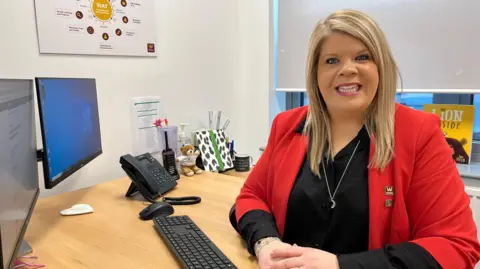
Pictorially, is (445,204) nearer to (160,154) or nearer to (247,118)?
(160,154)

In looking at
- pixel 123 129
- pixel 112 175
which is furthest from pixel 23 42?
pixel 112 175

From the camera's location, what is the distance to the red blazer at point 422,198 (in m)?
0.90

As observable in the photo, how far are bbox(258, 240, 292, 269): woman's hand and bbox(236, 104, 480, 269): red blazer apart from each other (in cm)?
12

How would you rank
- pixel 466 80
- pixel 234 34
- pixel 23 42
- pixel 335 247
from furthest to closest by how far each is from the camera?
pixel 234 34 → pixel 466 80 → pixel 23 42 → pixel 335 247

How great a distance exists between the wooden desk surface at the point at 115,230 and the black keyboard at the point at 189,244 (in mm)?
31

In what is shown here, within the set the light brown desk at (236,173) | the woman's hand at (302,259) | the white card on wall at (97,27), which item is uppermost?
the white card on wall at (97,27)

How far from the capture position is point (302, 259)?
927mm

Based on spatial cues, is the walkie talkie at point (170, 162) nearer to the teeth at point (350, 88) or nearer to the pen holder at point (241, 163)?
the pen holder at point (241, 163)

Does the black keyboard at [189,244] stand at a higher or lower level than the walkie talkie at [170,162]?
lower

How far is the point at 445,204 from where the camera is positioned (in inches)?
35.9

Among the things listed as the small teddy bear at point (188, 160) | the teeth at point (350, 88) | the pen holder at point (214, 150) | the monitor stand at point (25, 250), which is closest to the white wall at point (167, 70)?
the pen holder at point (214, 150)

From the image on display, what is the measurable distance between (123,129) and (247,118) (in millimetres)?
987

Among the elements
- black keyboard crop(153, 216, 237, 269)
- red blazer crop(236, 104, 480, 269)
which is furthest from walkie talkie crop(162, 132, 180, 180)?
red blazer crop(236, 104, 480, 269)

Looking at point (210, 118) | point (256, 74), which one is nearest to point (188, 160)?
point (210, 118)
